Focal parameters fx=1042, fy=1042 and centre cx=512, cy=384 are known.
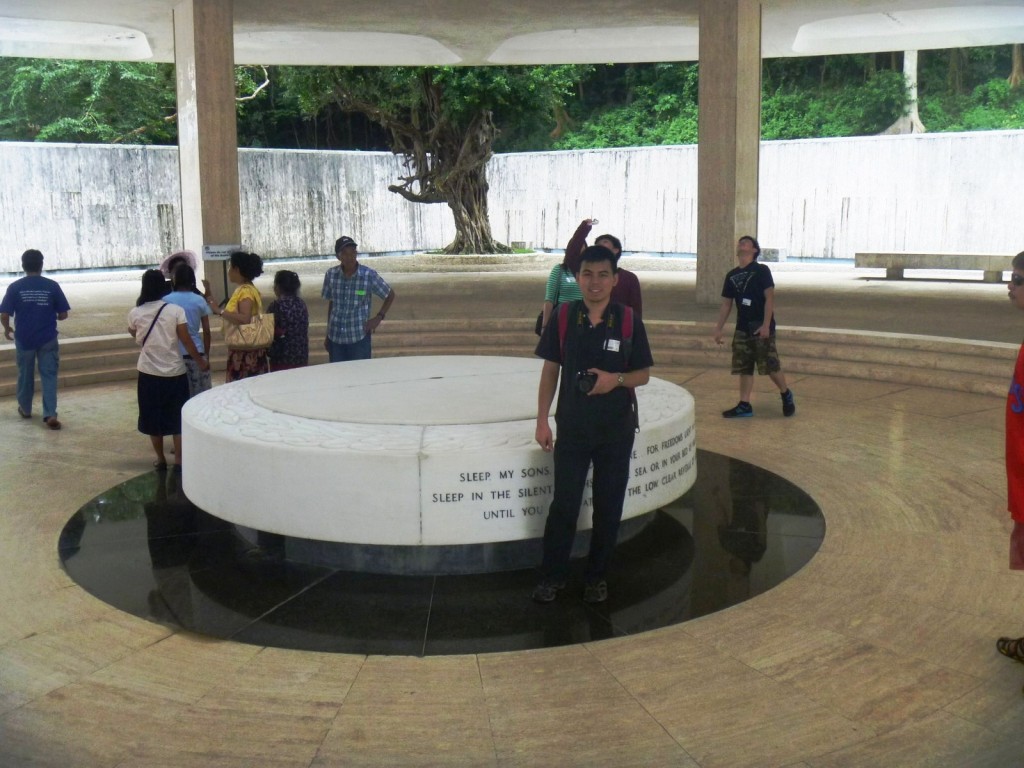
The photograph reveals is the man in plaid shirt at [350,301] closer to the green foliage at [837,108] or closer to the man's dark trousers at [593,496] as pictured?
the man's dark trousers at [593,496]

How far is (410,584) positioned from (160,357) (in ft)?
9.26

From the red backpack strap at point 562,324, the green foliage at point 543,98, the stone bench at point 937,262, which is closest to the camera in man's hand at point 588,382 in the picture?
the red backpack strap at point 562,324

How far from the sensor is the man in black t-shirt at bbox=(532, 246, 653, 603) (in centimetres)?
428

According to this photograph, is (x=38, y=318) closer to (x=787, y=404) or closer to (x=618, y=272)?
(x=618, y=272)

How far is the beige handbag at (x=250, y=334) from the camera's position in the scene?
6.92 meters

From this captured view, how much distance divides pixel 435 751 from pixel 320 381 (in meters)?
3.47

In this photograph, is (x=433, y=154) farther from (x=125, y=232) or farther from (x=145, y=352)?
(x=145, y=352)

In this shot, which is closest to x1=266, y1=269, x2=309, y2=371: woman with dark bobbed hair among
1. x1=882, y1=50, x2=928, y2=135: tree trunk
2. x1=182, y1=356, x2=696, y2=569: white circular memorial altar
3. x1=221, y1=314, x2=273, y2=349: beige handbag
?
x1=221, y1=314, x2=273, y2=349: beige handbag

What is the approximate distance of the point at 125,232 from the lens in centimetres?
2031

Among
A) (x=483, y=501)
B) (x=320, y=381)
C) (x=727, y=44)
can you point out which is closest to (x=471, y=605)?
(x=483, y=501)

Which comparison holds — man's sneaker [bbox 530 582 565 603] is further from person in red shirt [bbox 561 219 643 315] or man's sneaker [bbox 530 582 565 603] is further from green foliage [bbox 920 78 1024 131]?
green foliage [bbox 920 78 1024 131]

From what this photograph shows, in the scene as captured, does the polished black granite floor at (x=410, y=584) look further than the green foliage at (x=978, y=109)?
No

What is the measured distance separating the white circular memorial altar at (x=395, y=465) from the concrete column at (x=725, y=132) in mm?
8116

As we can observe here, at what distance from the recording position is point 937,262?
56.2 ft
